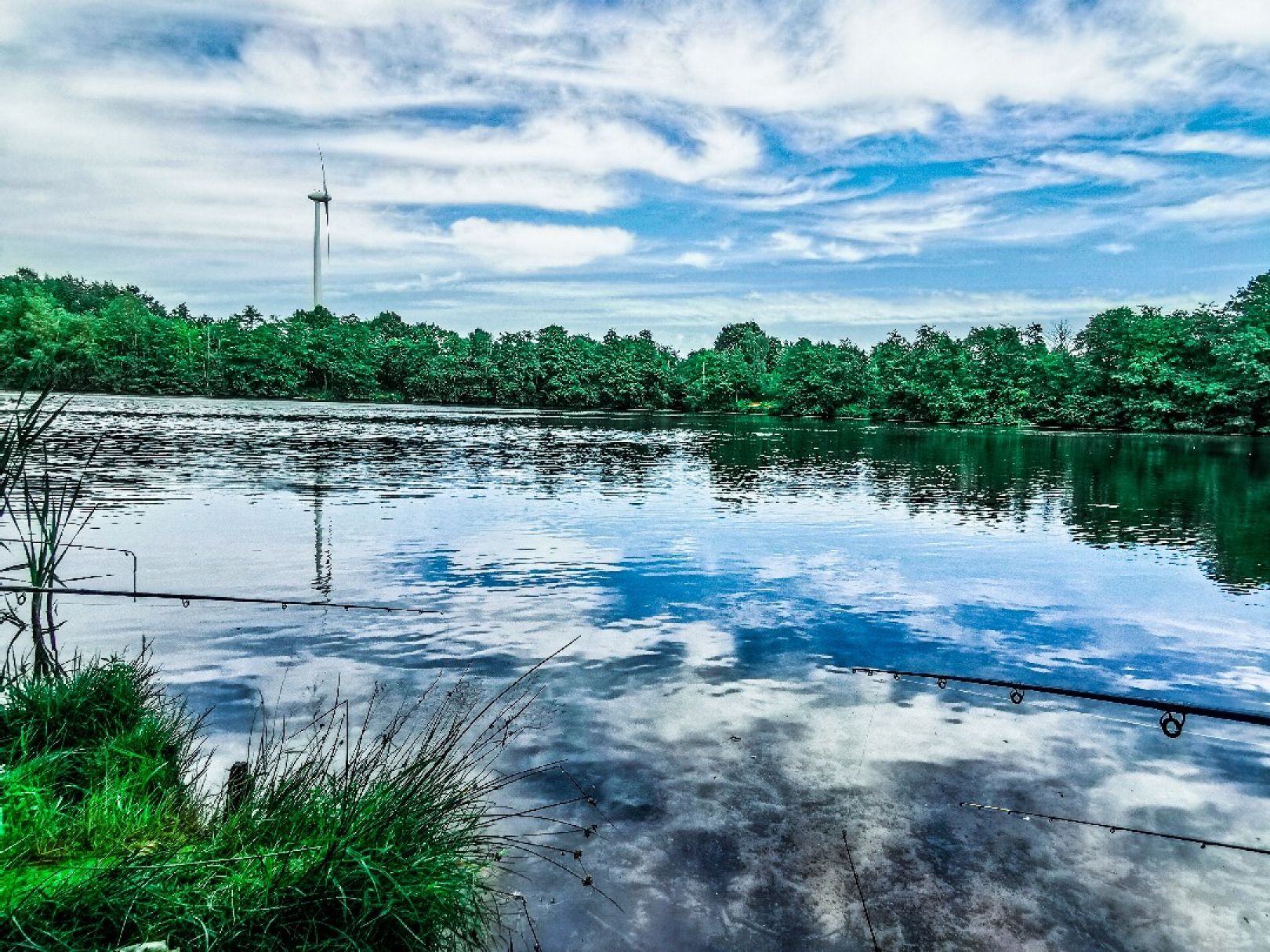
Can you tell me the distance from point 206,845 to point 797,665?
7386 mm

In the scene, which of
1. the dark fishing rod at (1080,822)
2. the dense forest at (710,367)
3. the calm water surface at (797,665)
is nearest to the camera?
the calm water surface at (797,665)

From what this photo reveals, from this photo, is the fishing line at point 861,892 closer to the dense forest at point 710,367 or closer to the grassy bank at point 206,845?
the grassy bank at point 206,845

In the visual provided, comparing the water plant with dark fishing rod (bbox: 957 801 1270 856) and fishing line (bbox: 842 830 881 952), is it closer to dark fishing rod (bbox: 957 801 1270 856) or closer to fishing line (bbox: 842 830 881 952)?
fishing line (bbox: 842 830 881 952)

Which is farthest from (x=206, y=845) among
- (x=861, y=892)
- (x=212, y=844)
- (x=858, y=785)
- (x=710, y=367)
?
(x=710, y=367)

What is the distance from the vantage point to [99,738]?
6.41 meters

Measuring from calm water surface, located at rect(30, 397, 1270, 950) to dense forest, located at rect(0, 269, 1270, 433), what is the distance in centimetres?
6581

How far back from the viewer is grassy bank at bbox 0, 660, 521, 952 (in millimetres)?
4012

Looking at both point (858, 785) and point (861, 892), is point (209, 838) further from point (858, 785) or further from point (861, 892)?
point (858, 785)

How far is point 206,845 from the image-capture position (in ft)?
15.4

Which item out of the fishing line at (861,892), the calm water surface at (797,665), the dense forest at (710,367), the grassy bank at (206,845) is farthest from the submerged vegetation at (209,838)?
the dense forest at (710,367)

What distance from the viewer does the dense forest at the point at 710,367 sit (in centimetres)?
8219

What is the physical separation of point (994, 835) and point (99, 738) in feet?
23.0

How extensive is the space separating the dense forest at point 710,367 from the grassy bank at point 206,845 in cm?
8470

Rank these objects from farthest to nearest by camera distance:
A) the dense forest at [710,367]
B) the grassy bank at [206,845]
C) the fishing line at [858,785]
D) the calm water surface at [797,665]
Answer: the dense forest at [710,367], the calm water surface at [797,665], the fishing line at [858,785], the grassy bank at [206,845]
